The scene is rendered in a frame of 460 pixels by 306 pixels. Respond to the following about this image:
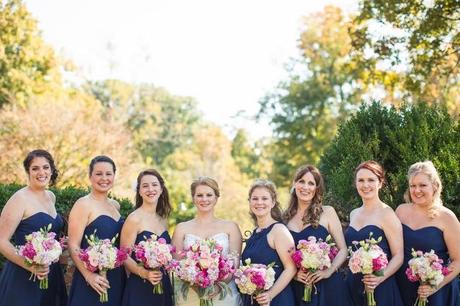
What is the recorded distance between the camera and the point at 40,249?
7.07 m

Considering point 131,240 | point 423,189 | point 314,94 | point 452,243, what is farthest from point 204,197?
point 314,94

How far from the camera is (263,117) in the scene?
3588cm

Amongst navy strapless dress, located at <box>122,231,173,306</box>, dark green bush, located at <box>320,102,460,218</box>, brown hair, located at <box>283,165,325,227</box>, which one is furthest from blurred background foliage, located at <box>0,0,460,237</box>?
navy strapless dress, located at <box>122,231,173,306</box>

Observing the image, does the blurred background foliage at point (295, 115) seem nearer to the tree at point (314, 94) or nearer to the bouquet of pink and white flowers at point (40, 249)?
the tree at point (314, 94)

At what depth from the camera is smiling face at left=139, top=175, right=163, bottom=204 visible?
7.89m

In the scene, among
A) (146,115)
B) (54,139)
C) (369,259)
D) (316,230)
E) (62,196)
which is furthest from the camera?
(146,115)

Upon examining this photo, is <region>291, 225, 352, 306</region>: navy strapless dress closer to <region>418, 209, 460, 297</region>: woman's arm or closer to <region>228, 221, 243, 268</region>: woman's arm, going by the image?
<region>228, 221, 243, 268</region>: woman's arm

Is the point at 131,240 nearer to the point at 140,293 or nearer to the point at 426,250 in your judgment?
the point at 140,293

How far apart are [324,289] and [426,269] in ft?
3.92

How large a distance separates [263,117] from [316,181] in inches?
1113

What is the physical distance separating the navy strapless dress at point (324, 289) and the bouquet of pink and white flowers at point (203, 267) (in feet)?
2.59

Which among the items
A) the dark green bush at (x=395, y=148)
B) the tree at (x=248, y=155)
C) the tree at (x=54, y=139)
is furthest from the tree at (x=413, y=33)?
the tree at (x=248, y=155)

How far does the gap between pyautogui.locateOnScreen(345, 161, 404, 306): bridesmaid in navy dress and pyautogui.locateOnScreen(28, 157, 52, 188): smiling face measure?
3.39 metres

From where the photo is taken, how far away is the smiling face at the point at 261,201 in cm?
761
